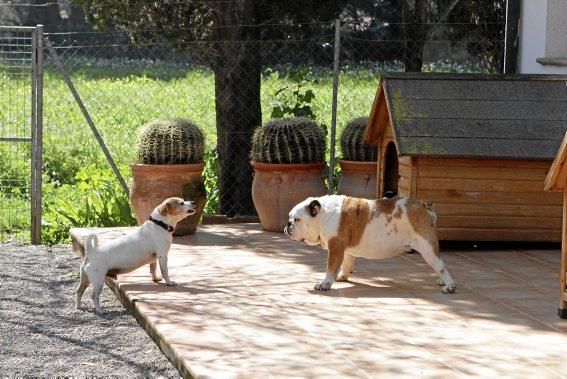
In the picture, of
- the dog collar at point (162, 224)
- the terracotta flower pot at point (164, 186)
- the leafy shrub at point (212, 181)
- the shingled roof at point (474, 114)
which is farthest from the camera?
the leafy shrub at point (212, 181)

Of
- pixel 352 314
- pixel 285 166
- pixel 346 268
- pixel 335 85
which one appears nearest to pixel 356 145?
pixel 335 85

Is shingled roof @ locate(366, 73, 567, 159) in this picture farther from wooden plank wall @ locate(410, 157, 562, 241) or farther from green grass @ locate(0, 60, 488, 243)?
green grass @ locate(0, 60, 488, 243)

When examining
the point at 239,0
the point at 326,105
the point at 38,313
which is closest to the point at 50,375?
the point at 38,313

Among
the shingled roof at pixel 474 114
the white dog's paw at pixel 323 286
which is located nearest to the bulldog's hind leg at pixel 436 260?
the white dog's paw at pixel 323 286

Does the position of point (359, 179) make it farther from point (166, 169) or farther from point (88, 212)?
point (88, 212)

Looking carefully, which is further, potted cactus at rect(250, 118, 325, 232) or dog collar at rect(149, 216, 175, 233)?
potted cactus at rect(250, 118, 325, 232)

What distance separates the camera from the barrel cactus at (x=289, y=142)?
1007cm

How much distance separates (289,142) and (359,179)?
813 millimetres

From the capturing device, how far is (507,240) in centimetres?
916

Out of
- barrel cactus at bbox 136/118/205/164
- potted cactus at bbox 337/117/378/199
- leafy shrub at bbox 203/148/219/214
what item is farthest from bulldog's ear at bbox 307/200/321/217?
leafy shrub at bbox 203/148/219/214

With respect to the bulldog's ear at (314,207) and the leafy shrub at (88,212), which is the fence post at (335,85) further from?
the bulldog's ear at (314,207)

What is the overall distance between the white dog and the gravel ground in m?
0.26

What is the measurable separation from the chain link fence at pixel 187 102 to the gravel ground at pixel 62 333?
86.3 inches

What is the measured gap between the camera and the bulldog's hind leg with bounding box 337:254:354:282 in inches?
305
